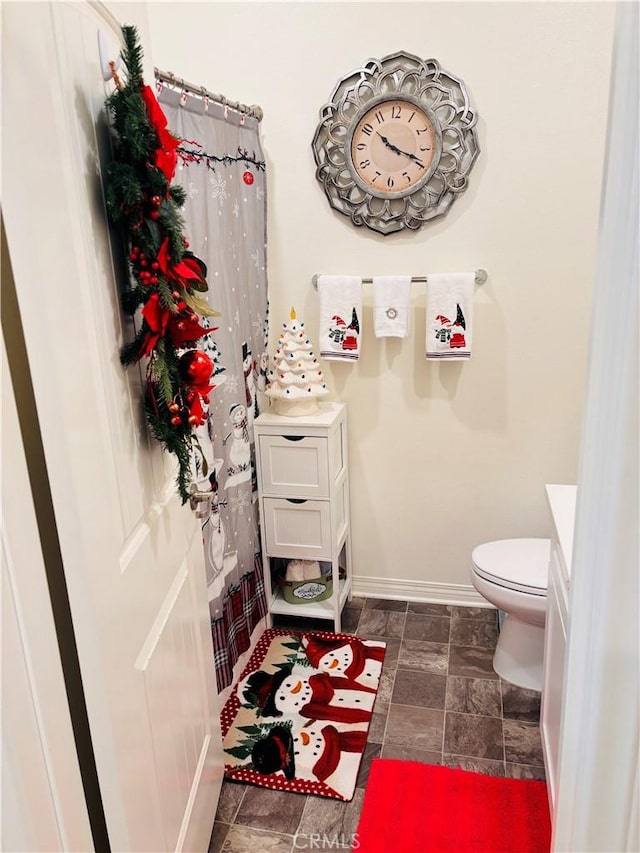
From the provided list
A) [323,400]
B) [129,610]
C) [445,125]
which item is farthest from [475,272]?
[129,610]

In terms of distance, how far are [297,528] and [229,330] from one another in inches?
33.5

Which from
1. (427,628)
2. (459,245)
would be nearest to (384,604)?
(427,628)

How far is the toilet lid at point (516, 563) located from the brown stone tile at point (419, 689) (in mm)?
434

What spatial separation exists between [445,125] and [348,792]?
2202 mm

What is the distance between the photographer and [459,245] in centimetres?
250

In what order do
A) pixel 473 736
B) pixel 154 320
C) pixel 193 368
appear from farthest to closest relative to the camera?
1. pixel 473 736
2. pixel 193 368
3. pixel 154 320

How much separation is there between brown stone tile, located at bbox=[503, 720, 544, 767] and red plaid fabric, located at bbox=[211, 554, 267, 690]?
0.95 m

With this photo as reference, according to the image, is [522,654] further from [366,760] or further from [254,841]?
[254,841]

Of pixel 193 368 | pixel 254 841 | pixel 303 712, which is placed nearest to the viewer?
pixel 193 368

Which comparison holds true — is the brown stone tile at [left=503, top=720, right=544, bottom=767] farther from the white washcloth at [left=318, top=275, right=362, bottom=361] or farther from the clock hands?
the clock hands

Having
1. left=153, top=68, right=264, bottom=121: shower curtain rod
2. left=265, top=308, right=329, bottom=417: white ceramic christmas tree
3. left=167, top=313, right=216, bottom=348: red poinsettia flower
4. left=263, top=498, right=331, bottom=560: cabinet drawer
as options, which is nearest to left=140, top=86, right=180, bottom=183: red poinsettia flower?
left=167, top=313, right=216, bottom=348: red poinsettia flower

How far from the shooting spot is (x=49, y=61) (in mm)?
906

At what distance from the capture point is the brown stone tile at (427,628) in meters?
2.68

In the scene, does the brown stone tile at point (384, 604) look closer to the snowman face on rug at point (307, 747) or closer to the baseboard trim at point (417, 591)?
the baseboard trim at point (417, 591)
